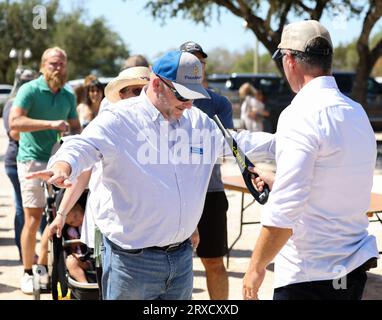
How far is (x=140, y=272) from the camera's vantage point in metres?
3.42

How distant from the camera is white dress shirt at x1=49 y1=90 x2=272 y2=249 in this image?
3312 mm

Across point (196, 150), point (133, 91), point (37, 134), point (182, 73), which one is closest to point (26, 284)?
point (37, 134)

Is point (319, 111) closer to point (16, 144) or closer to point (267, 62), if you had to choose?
point (16, 144)

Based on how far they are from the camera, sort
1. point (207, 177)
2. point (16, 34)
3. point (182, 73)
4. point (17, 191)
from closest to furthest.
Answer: point (182, 73) < point (207, 177) < point (17, 191) < point (16, 34)

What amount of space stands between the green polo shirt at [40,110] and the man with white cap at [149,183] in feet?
10.4

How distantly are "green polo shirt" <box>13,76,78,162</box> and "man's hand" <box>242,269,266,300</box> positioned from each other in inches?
150

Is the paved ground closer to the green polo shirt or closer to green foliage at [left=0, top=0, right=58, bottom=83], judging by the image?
the green polo shirt

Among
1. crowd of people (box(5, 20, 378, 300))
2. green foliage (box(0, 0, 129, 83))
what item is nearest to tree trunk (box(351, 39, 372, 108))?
crowd of people (box(5, 20, 378, 300))

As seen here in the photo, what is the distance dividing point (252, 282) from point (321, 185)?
0.49m

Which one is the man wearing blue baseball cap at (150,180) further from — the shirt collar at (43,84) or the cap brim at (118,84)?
the shirt collar at (43,84)

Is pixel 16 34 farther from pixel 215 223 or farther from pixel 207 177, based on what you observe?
pixel 207 177

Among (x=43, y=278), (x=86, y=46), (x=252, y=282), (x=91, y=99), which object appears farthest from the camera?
(x=86, y=46)

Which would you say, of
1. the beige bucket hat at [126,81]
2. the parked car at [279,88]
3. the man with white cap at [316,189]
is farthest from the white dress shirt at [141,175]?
the parked car at [279,88]
